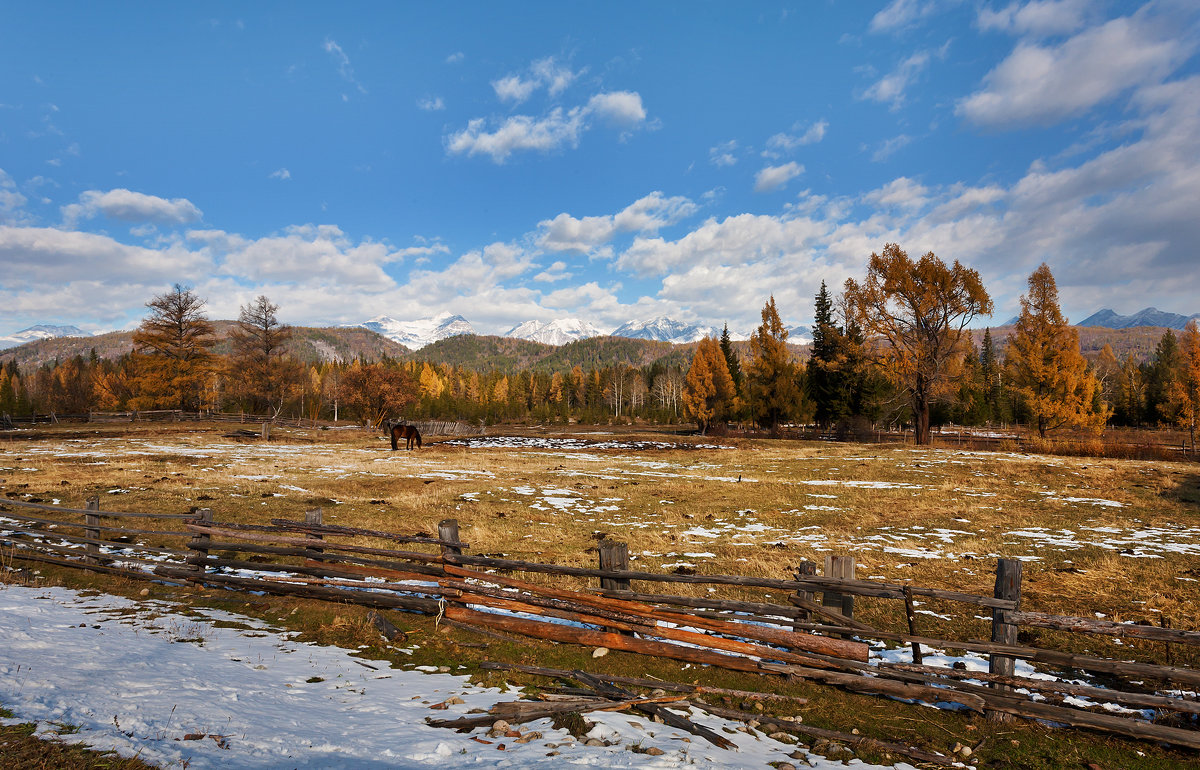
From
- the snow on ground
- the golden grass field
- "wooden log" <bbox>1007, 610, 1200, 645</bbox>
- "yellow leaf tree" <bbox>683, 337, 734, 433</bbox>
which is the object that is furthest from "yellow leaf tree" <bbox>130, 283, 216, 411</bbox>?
"wooden log" <bbox>1007, 610, 1200, 645</bbox>

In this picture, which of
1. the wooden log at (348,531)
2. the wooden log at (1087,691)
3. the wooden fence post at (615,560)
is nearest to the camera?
the wooden log at (1087,691)

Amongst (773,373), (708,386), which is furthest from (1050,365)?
(708,386)

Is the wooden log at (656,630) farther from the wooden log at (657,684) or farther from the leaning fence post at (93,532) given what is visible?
the leaning fence post at (93,532)

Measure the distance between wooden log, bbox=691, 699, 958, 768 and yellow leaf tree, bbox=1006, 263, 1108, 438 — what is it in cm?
4233

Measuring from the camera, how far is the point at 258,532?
966 centimetres

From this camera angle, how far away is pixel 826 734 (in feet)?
19.0

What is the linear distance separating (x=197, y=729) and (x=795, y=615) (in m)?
6.93

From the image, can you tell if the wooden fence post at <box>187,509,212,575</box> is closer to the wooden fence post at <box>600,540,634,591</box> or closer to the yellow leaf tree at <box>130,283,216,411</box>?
the wooden fence post at <box>600,540,634,591</box>

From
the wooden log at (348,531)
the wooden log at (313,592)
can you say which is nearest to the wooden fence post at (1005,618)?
the wooden log at (348,531)

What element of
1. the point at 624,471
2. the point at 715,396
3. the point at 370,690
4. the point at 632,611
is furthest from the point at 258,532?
the point at 715,396

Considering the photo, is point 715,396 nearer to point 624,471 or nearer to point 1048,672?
point 624,471

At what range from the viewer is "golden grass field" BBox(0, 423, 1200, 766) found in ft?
30.9

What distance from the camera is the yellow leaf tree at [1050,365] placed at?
123 ft

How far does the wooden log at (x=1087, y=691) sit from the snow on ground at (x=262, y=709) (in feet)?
7.11
